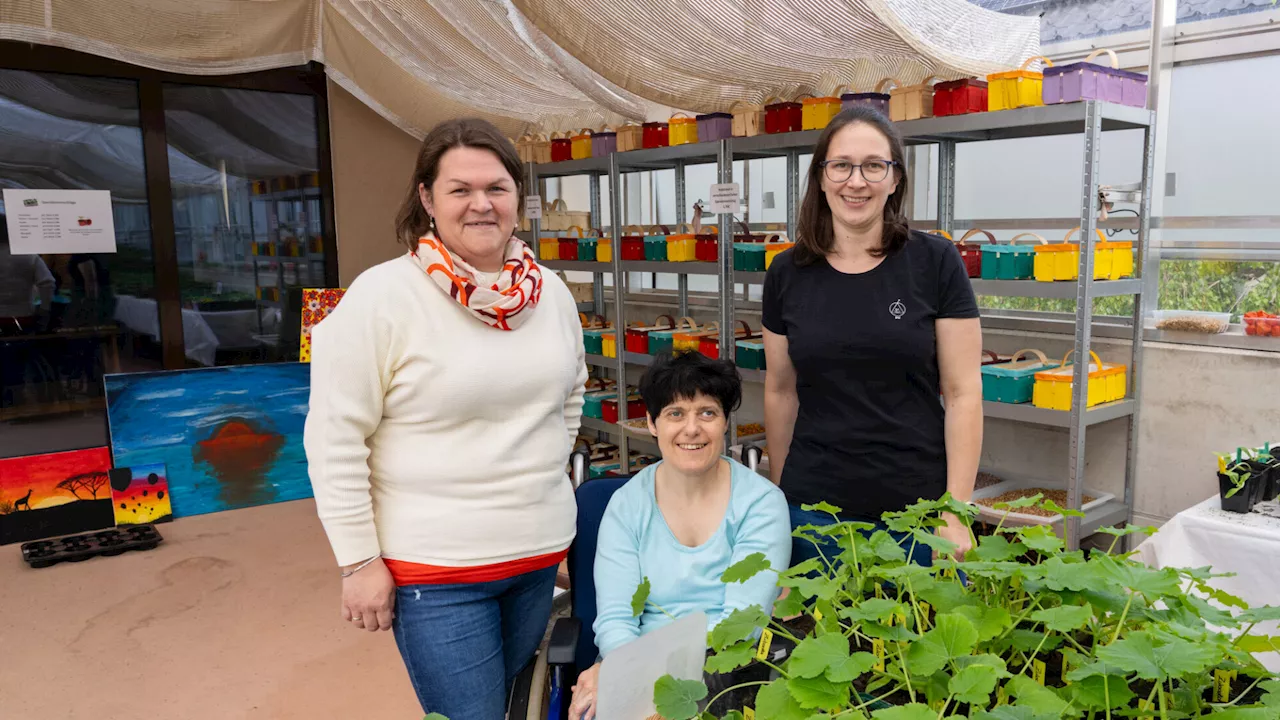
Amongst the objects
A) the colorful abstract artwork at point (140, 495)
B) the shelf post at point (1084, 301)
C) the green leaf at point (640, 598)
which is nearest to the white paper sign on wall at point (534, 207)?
the colorful abstract artwork at point (140, 495)

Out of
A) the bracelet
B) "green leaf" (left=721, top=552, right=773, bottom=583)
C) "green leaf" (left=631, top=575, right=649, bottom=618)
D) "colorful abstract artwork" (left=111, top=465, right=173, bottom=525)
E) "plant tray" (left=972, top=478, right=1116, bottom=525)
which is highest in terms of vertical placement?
"green leaf" (left=721, top=552, right=773, bottom=583)

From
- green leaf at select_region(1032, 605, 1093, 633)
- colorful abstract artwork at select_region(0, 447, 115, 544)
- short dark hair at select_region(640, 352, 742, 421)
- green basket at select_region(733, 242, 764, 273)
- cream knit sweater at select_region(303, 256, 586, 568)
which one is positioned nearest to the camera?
green leaf at select_region(1032, 605, 1093, 633)

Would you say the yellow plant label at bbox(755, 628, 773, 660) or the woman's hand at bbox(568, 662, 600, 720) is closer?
the yellow plant label at bbox(755, 628, 773, 660)

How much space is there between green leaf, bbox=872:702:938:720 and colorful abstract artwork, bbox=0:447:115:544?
474 cm

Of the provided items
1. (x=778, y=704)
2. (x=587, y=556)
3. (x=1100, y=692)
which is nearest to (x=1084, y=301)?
(x=587, y=556)

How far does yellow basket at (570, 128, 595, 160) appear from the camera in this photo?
455cm

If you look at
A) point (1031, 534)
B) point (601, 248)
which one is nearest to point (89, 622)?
point (601, 248)

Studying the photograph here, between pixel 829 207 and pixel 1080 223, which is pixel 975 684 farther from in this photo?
pixel 1080 223

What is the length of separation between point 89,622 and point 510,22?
2.81 m

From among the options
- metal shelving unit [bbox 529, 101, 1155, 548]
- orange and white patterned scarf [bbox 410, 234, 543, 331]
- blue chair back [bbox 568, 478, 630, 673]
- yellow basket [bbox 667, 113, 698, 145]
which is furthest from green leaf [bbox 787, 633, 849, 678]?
yellow basket [bbox 667, 113, 698, 145]

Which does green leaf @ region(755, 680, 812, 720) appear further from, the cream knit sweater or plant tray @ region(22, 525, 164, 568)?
plant tray @ region(22, 525, 164, 568)

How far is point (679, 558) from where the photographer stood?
1724 millimetres

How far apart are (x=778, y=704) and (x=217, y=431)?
467 centimetres

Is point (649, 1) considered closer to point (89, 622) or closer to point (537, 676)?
point (537, 676)
